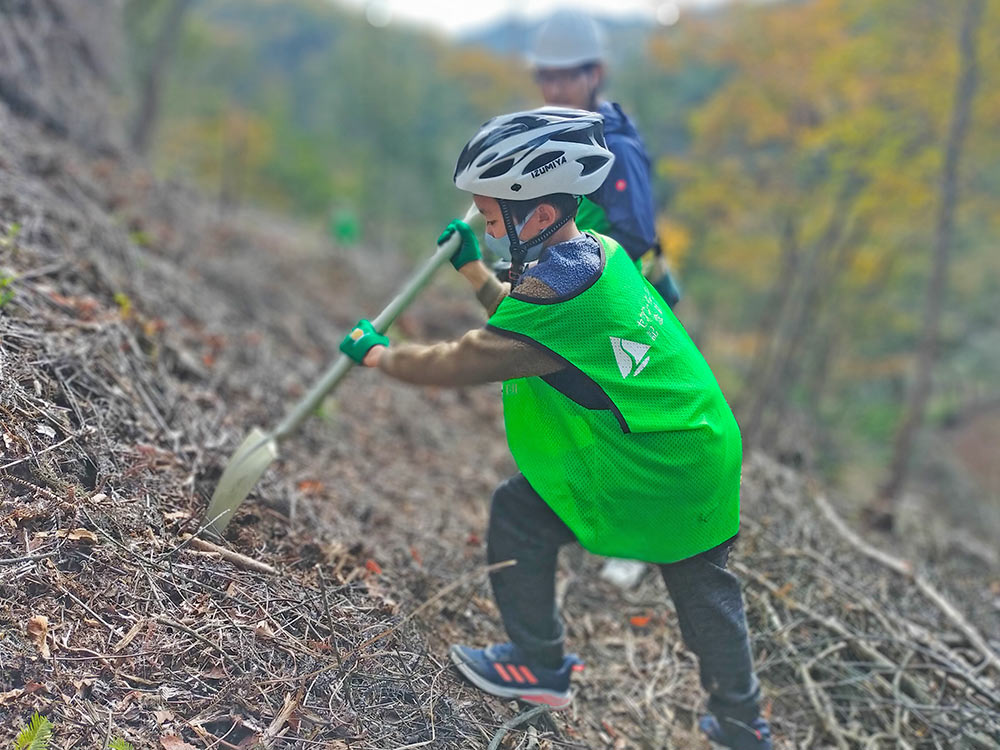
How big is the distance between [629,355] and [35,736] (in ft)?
6.07

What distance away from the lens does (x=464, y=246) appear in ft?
8.64

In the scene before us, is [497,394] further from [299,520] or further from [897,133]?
[897,133]

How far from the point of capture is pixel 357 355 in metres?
2.47

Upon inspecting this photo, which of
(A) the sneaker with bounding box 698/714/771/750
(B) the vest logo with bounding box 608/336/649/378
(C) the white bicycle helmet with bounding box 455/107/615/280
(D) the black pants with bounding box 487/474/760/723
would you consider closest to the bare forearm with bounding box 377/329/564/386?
(B) the vest logo with bounding box 608/336/649/378

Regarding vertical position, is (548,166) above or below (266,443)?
above

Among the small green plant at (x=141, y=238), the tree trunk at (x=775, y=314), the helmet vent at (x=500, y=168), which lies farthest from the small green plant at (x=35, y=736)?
the tree trunk at (x=775, y=314)

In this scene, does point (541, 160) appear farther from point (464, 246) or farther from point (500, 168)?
point (464, 246)

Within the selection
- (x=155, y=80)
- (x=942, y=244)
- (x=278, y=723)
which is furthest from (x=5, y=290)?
(x=942, y=244)

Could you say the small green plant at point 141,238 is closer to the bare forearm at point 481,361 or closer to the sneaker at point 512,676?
the bare forearm at point 481,361

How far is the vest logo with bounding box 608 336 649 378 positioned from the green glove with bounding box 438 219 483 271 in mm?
700

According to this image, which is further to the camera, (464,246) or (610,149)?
(610,149)

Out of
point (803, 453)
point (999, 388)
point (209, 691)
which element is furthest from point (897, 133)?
point (999, 388)

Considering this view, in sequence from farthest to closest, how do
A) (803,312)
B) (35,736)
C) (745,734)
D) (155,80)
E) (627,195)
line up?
(803,312), (155,80), (627,195), (745,734), (35,736)

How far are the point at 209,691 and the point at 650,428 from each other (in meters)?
1.54
